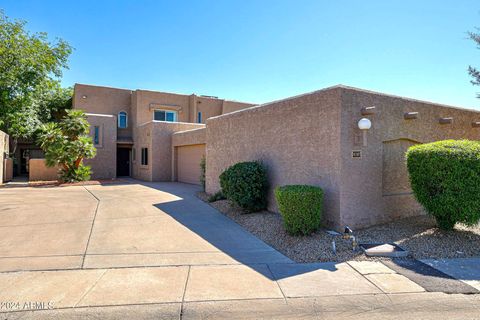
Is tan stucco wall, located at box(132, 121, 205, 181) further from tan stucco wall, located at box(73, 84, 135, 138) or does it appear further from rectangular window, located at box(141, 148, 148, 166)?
tan stucco wall, located at box(73, 84, 135, 138)

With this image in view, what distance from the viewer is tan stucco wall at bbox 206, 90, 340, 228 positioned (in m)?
7.04

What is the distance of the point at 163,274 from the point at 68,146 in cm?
1507

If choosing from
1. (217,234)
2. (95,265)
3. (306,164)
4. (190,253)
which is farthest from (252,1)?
(95,265)

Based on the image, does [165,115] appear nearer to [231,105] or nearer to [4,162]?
[231,105]

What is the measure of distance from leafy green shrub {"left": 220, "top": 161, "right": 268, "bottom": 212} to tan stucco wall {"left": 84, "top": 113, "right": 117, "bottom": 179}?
1472 centimetres

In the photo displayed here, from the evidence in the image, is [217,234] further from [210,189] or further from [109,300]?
[210,189]

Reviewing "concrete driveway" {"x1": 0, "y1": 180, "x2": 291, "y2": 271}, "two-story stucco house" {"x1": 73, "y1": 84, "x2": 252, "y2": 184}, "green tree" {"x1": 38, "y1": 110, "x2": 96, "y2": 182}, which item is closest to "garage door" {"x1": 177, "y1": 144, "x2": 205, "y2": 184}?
"two-story stucco house" {"x1": 73, "y1": 84, "x2": 252, "y2": 184}

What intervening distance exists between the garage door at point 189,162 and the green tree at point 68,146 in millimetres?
5357

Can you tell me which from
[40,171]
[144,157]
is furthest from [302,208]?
[40,171]

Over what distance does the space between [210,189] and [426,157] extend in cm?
855

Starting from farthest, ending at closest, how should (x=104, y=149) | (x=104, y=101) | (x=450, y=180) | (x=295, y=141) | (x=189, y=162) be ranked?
1. (x=104, y=101)
2. (x=104, y=149)
3. (x=189, y=162)
4. (x=295, y=141)
5. (x=450, y=180)

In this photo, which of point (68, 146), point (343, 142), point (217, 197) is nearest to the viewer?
point (343, 142)

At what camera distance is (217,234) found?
7328 millimetres

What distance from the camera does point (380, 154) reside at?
756 cm
